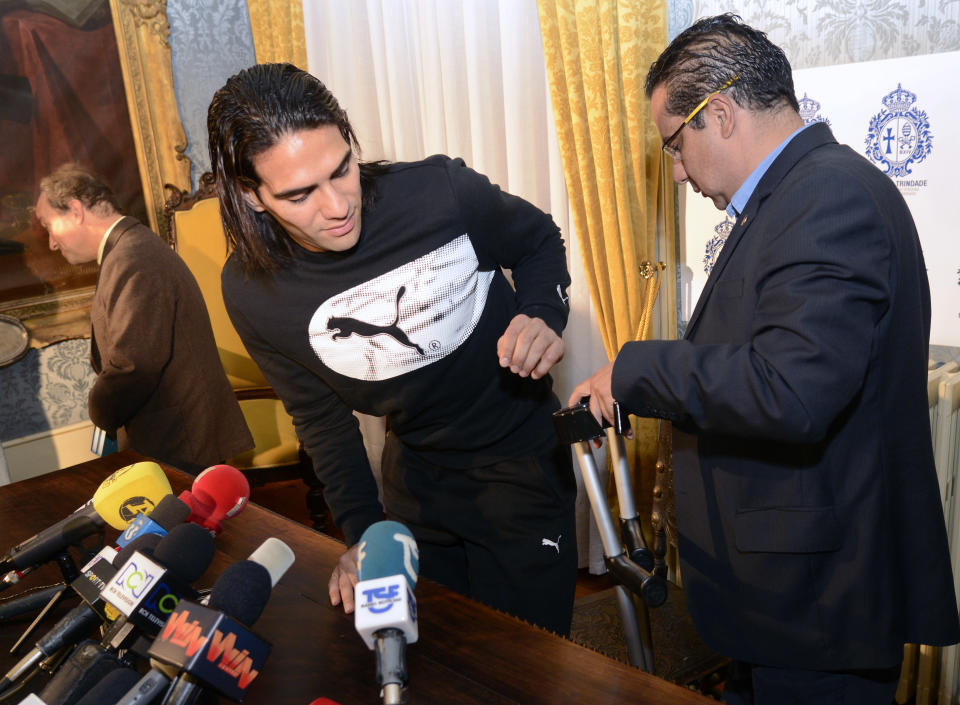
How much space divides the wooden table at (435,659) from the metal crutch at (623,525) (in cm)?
15

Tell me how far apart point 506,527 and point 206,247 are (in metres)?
2.80

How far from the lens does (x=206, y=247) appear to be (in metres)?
3.87

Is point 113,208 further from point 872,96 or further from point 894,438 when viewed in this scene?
point 894,438

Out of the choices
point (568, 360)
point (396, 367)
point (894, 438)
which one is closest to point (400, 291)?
point (396, 367)

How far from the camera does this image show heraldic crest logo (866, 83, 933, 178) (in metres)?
1.86

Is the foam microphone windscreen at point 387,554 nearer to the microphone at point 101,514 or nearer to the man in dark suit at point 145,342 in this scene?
the microphone at point 101,514

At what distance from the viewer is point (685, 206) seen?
2533 mm

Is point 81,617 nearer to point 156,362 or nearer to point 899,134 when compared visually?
point 156,362

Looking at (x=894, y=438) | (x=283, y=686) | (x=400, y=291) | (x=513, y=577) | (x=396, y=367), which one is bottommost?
(x=513, y=577)

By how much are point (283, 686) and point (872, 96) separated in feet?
6.00

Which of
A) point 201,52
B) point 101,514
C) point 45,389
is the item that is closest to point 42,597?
point 101,514

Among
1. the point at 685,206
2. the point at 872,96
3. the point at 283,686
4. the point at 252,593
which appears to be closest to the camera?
the point at 252,593

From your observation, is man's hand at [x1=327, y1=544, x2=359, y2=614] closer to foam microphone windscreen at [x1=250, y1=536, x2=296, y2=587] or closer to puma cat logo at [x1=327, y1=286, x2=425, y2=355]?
foam microphone windscreen at [x1=250, y1=536, x2=296, y2=587]

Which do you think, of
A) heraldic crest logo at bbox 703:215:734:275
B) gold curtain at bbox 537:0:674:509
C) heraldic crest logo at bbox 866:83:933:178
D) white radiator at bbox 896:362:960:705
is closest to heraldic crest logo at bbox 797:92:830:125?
heraldic crest logo at bbox 866:83:933:178
